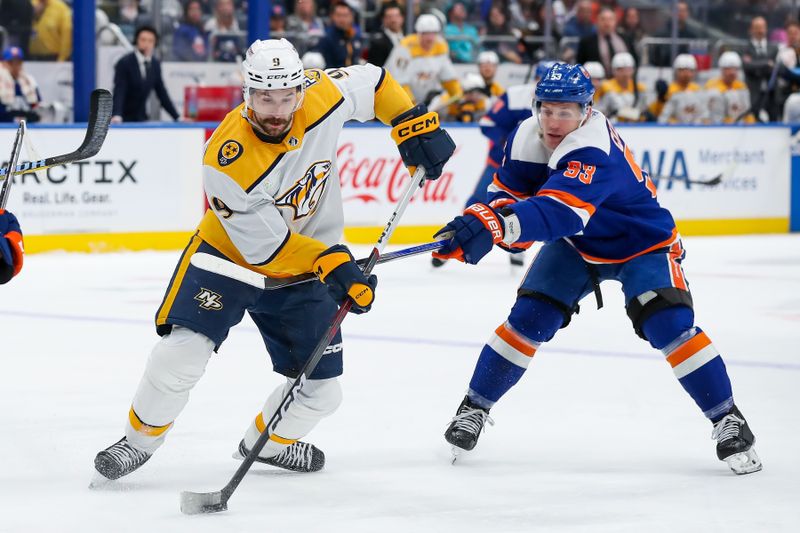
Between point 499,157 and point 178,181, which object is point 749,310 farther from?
point 178,181

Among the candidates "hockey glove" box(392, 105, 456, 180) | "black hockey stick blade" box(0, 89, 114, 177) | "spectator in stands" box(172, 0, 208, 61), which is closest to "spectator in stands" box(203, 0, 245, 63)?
"spectator in stands" box(172, 0, 208, 61)

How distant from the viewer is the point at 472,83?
997 cm

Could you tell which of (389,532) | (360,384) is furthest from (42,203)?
(389,532)

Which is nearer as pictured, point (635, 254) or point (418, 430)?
point (635, 254)

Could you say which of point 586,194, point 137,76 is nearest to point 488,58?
point 137,76

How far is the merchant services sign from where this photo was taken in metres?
8.10

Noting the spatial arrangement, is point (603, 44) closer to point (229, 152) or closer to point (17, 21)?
point (17, 21)

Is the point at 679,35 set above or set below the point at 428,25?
below

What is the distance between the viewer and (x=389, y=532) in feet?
9.86

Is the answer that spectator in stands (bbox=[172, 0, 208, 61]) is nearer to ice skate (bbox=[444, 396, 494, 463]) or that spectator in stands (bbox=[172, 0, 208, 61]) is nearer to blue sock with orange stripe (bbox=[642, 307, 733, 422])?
ice skate (bbox=[444, 396, 494, 463])

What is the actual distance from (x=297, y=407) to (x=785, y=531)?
1.20 meters

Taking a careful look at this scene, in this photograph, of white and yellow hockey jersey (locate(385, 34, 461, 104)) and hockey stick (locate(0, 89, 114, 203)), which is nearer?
hockey stick (locate(0, 89, 114, 203))

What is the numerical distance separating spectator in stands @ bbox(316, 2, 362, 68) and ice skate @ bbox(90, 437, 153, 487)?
21.2 ft

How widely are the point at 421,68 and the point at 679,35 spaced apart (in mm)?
3198
